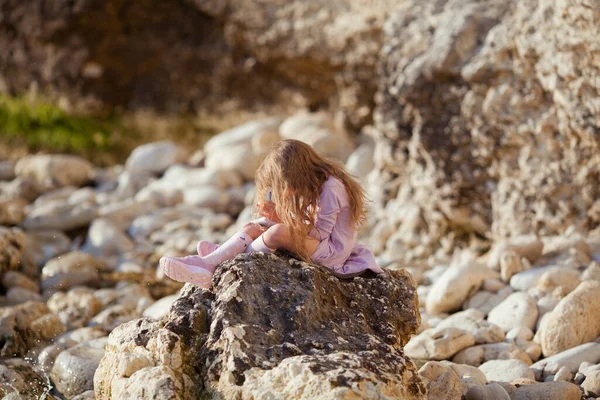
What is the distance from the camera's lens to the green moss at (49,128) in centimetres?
955

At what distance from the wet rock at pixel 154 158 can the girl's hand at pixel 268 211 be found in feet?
17.9

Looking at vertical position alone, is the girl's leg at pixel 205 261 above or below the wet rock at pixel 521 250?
above

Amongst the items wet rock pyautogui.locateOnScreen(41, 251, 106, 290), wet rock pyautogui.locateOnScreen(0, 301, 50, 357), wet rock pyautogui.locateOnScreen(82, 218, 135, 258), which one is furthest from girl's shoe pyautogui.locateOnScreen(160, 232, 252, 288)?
wet rock pyautogui.locateOnScreen(82, 218, 135, 258)

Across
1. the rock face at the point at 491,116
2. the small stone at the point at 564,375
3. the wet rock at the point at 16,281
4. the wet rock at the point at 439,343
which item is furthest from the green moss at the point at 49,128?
the small stone at the point at 564,375

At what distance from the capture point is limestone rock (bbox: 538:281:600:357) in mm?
4348

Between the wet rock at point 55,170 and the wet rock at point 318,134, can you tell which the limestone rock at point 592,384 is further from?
the wet rock at point 55,170

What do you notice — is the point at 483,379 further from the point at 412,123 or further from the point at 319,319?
the point at 412,123

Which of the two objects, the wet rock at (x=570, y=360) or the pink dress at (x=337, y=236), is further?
the wet rock at (x=570, y=360)

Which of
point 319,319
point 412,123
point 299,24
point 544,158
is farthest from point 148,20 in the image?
point 319,319

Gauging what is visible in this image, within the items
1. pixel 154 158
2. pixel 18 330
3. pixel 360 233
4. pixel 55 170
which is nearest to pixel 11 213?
pixel 55 170

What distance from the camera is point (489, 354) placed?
14.6ft

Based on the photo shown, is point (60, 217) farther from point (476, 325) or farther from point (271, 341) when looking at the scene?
point (271, 341)

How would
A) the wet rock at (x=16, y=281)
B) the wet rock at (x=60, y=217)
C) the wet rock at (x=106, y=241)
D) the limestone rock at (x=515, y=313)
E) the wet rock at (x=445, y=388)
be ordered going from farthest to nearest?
the wet rock at (x=60, y=217) < the wet rock at (x=106, y=241) < the wet rock at (x=16, y=281) < the limestone rock at (x=515, y=313) < the wet rock at (x=445, y=388)

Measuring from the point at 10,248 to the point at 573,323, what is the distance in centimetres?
409
